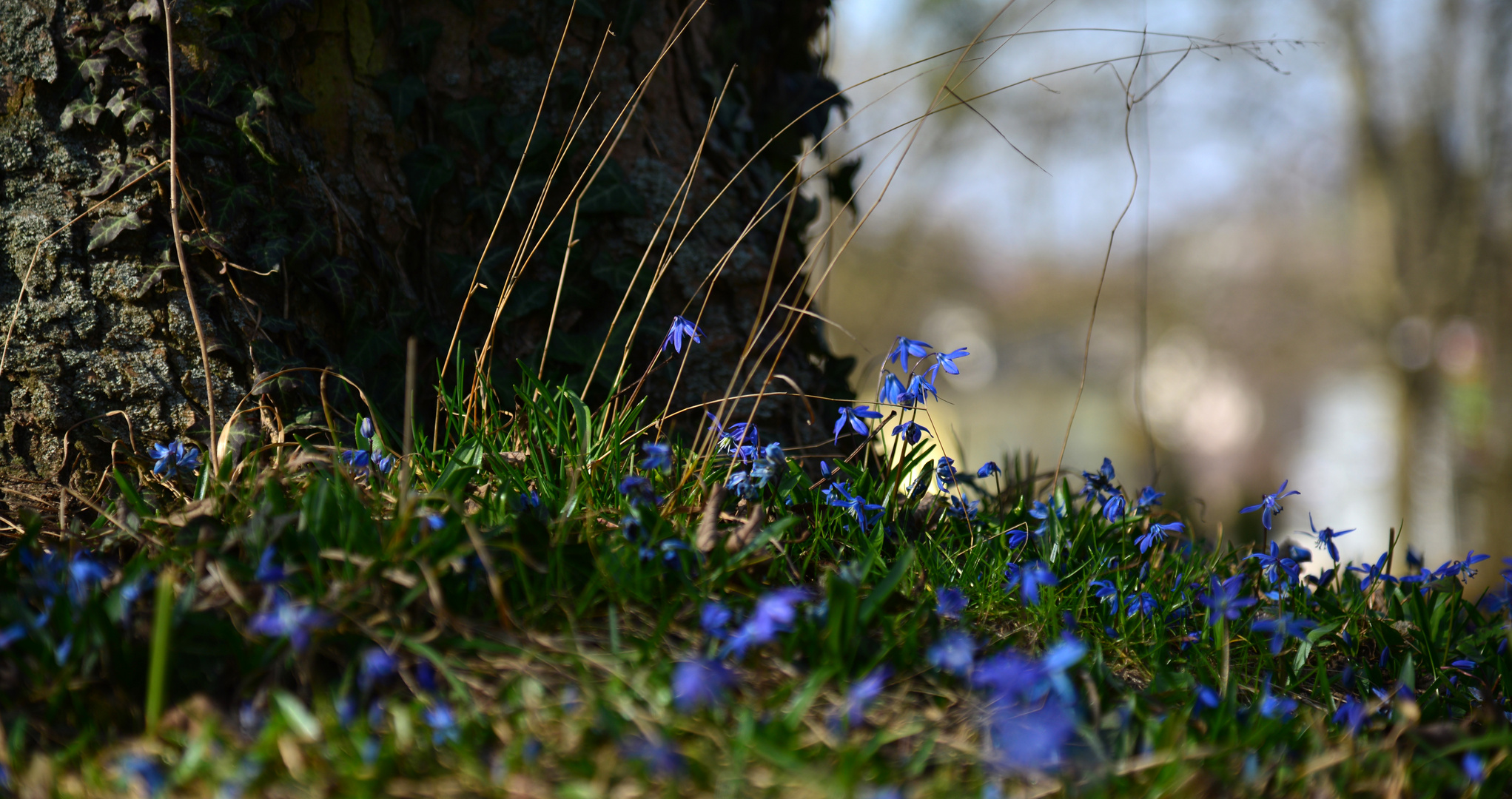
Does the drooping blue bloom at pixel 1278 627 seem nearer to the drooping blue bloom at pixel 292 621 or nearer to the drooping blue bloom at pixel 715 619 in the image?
the drooping blue bloom at pixel 715 619

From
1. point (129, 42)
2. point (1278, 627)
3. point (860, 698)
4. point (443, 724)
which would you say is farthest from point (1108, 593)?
point (129, 42)

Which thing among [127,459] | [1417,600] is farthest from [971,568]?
[127,459]

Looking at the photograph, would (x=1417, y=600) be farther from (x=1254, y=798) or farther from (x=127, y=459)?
(x=127, y=459)

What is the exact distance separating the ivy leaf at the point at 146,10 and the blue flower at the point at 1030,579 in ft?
7.44

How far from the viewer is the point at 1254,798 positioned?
1.09 m

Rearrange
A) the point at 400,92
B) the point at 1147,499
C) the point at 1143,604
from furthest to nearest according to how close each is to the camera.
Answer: the point at 400,92 < the point at 1147,499 < the point at 1143,604

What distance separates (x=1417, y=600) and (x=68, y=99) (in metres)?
3.29

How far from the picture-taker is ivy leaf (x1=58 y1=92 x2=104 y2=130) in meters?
2.01

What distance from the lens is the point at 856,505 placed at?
1.79 meters

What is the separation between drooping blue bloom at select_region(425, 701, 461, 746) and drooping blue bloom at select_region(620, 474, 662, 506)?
545mm

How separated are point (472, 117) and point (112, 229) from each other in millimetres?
924

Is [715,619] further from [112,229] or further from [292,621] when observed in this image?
[112,229]

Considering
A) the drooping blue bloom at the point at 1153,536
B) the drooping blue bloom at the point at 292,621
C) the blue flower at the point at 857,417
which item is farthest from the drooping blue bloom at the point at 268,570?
the drooping blue bloom at the point at 1153,536

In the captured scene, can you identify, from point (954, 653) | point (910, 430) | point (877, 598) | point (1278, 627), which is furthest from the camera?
point (910, 430)
